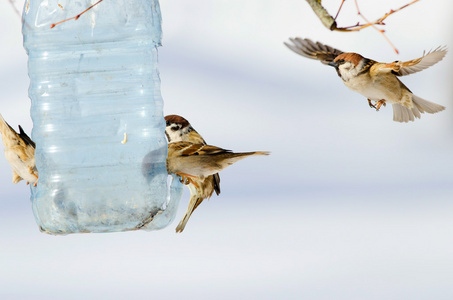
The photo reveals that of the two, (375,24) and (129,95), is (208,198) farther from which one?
(375,24)

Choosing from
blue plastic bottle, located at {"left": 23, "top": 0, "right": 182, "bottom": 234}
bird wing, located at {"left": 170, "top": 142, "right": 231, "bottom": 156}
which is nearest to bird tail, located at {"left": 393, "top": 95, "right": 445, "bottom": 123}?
bird wing, located at {"left": 170, "top": 142, "right": 231, "bottom": 156}

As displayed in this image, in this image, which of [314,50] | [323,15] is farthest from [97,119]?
[323,15]

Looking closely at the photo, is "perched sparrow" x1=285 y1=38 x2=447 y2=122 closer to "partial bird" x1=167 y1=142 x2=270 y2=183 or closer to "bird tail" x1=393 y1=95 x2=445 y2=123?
"bird tail" x1=393 y1=95 x2=445 y2=123

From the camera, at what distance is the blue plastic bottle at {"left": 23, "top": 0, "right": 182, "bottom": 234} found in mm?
2643

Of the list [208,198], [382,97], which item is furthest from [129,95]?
[382,97]

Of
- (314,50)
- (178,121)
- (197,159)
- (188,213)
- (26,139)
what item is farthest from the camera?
(188,213)

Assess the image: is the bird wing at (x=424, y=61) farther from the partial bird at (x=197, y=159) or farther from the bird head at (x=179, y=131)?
the bird head at (x=179, y=131)

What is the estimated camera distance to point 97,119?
2.79 meters

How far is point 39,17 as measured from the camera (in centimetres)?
279

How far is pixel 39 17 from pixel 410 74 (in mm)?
1526

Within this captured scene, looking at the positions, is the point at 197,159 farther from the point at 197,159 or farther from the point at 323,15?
the point at 323,15

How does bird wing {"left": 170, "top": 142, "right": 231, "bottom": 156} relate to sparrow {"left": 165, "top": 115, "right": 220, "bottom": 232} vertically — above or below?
above

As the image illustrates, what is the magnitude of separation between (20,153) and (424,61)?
1.67 meters

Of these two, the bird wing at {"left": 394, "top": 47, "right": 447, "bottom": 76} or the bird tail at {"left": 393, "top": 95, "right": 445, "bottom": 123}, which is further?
the bird tail at {"left": 393, "top": 95, "right": 445, "bottom": 123}
